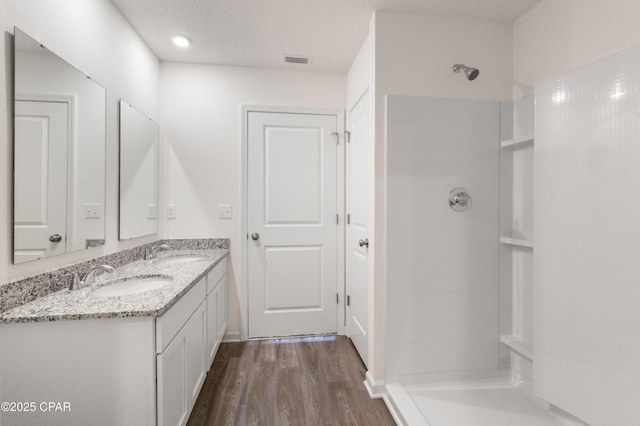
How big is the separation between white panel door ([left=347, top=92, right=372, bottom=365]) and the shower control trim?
0.55 meters

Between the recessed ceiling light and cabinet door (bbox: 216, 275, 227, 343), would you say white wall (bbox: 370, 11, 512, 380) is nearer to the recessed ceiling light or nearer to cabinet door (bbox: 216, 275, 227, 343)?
cabinet door (bbox: 216, 275, 227, 343)

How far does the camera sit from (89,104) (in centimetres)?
160

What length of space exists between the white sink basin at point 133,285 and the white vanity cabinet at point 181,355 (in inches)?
7.7

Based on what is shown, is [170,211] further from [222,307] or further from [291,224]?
[291,224]

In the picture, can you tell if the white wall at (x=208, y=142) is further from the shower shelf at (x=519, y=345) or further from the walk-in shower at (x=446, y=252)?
the shower shelf at (x=519, y=345)

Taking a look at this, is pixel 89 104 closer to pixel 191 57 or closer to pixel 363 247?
pixel 191 57

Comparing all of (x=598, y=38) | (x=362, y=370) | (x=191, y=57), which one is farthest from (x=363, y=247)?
(x=191, y=57)

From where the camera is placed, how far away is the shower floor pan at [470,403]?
1592 mm

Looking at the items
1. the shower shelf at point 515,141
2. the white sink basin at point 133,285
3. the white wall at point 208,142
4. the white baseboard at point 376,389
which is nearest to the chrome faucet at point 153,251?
the white wall at point 208,142

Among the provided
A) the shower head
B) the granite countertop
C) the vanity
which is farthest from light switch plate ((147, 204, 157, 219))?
the shower head

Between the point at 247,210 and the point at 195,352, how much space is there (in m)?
1.26

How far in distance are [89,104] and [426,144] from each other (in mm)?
1986

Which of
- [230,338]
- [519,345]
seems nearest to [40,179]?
[230,338]

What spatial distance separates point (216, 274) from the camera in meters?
2.20
